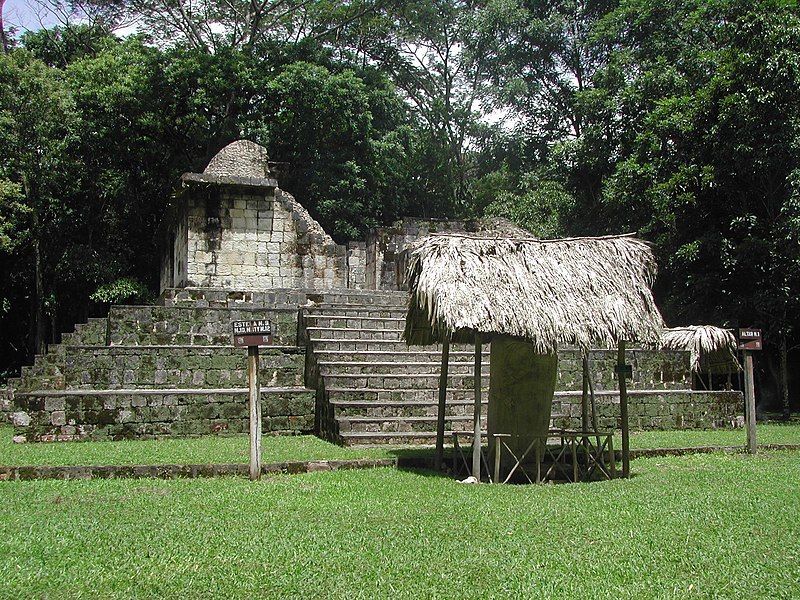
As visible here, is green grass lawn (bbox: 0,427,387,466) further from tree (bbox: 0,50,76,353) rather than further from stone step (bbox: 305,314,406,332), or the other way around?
tree (bbox: 0,50,76,353)

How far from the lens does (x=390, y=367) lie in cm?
1237

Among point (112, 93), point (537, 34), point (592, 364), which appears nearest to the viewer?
point (592, 364)

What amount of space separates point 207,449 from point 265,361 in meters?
3.12

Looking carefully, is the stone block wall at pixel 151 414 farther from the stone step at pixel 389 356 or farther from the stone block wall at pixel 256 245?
the stone block wall at pixel 256 245

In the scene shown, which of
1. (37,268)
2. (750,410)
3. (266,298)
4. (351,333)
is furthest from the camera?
(37,268)

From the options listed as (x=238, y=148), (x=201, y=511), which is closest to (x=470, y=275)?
(x=201, y=511)

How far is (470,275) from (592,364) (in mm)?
6195

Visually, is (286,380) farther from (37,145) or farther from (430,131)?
(430,131)

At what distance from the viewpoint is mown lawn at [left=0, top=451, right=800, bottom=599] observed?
14.7 feet

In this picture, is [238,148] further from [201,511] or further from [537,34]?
[537,34]

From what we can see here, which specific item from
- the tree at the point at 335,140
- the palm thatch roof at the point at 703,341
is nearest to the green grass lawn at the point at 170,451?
the palm thatch roof at the point at 703,341

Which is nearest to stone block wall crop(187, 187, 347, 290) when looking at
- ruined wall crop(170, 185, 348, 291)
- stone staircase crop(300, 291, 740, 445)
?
ruined wall crop(170, 185, 348, 291)

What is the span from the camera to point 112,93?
72.2 feet

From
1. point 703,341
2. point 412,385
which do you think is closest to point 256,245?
point 412,385
